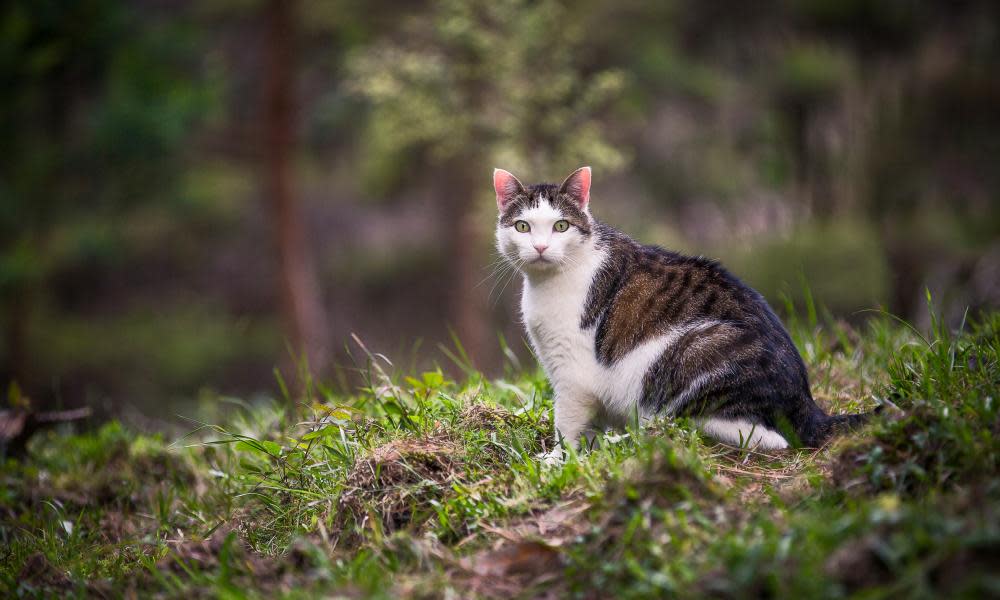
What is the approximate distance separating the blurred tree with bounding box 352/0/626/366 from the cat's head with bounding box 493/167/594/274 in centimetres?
583

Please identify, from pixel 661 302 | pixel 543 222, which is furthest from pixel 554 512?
pixel 543 222

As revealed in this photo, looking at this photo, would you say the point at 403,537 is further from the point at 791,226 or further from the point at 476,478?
the point at 791,226

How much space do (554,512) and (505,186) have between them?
1601mm

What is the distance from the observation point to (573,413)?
2924mm

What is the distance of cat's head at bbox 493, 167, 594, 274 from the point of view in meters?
3.12

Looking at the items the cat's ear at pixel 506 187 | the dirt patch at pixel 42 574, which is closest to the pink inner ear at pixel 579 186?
the cat's ear at pixel 506 187

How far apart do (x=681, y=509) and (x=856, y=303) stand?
31.4ft

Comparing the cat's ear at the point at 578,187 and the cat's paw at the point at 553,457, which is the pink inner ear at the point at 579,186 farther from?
the cat's paw at the point at 553,457

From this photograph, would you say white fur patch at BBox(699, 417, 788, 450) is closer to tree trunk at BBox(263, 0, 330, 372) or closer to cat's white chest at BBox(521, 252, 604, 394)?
cat's white chest at BBox(521, 252, 604, 394)

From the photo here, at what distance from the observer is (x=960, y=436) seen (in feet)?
6.75

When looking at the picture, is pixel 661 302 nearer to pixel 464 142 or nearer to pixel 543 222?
pixel 543 222

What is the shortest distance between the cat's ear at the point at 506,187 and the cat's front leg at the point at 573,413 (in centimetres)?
93

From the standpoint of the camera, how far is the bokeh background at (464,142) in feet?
32.6

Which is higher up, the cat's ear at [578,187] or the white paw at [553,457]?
the cat's ear at [578,187]
